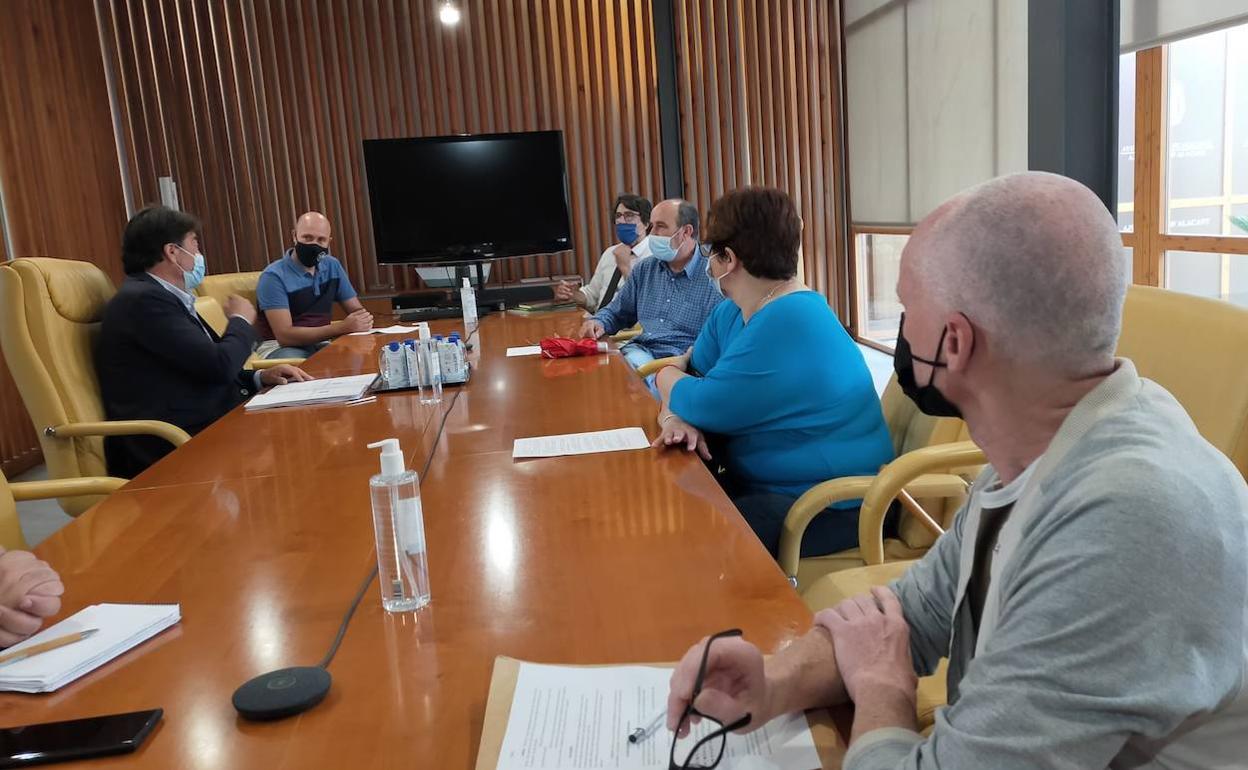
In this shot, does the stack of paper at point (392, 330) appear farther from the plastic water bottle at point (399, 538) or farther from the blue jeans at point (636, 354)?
the plastic water bottle at point (399, 538)

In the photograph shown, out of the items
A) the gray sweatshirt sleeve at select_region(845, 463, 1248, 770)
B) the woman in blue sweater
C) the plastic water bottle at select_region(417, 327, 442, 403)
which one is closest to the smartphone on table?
the gray sweatshirt sleeve at select_region(845, 463, 1248, 770)

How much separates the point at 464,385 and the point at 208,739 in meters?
2.05

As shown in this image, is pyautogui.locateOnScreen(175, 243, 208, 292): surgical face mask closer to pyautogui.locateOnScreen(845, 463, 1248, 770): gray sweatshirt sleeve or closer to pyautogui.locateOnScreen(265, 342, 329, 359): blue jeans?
pyautogui.locateOnScreen(265, 342, 329, 359): blue jeans

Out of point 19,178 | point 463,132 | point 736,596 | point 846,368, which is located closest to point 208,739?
point 736,596

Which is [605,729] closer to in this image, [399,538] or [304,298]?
[399,538]

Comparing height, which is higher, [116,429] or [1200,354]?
[1200,354]

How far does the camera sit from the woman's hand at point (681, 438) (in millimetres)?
2012

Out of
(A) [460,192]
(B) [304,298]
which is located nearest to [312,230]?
(B) [304,298]

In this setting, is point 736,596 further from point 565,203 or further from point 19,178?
point 19,178

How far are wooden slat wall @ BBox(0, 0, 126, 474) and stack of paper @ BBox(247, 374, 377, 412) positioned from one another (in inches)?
118

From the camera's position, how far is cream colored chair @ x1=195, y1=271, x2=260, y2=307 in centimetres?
507

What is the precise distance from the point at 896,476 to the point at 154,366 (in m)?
2.41

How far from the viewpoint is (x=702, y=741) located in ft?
2.92

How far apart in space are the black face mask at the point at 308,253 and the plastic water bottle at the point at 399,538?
3.90 metres
